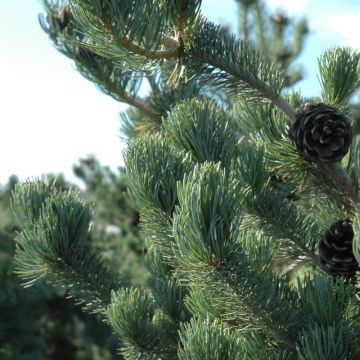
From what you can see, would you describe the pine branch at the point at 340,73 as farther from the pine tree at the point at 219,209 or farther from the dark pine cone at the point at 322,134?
the dark pine cone at the point at 322,134

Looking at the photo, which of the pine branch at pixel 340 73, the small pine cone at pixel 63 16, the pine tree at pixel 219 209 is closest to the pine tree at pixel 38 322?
the small pine cone at pixel 63 16

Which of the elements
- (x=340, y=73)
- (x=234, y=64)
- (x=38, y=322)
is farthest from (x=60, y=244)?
(x=38, y=322)

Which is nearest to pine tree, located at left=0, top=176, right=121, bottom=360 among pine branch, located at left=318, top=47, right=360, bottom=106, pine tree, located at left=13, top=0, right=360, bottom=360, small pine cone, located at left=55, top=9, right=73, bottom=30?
small pine cone, located at left=55, top=9, right=73, bottom=30

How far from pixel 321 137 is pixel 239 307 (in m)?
0.42

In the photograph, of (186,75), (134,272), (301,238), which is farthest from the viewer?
(134,272)

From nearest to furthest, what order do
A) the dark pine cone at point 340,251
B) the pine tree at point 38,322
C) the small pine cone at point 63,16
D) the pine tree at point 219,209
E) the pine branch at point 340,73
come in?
the pine tree at point 219,209 → the dark pine cone at point 340,251 → the pine branch at point 340,73 → the small pine cone at point 63,16 → the pine tree at point 38,322

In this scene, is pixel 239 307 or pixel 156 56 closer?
pixel 239 307

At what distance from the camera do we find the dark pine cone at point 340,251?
154 centimetres

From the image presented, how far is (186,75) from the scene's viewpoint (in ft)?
5.36

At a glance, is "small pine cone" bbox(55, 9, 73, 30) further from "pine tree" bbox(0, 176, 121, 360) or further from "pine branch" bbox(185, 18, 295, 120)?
"pine tree" bbox(0, 176, 121, 360)

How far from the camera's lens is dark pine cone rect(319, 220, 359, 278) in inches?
60.6

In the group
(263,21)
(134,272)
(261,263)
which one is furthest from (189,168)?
(263,21)

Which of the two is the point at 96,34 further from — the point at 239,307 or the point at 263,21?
the point at 263,21

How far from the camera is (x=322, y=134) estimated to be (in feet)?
5.10
